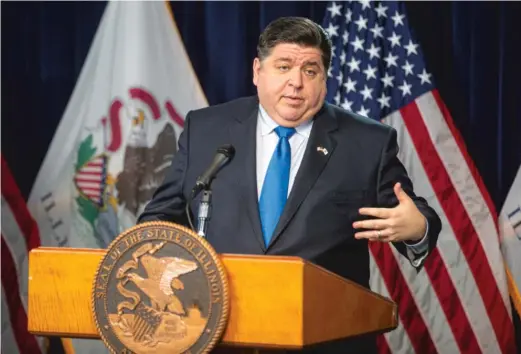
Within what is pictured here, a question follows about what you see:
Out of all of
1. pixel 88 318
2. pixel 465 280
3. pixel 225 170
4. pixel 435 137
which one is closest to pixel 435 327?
pixel 465 280

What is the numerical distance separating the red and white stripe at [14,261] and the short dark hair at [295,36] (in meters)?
2.46

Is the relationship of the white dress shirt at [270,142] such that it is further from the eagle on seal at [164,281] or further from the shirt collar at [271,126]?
the eagle on seal at [164,281]

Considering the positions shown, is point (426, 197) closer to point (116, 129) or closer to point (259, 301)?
point (116, 129)

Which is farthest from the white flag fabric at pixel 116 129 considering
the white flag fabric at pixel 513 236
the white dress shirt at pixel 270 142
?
the white dress shirt at pixel 270 142

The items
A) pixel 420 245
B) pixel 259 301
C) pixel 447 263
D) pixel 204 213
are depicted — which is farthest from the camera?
pixel 447 263

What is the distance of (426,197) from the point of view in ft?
12.9

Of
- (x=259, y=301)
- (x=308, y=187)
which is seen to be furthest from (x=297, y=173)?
(x=259, y=301)

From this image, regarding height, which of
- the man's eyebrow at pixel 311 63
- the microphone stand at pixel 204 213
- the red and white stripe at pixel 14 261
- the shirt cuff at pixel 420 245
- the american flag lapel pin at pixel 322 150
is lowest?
the red and white stripe at pixel 14 261

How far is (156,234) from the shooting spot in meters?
1.71

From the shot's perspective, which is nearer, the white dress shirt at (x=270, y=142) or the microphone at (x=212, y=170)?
the microphone at (x=212, y=170)

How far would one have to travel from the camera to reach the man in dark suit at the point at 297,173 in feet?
6.95

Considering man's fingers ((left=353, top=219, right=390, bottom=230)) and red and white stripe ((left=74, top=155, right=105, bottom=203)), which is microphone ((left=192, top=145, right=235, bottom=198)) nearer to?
man's fingers ((left=353, top=219, right=390, bottom=230))

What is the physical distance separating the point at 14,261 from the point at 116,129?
89 centimetres

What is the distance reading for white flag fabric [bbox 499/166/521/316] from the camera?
3.93 m
